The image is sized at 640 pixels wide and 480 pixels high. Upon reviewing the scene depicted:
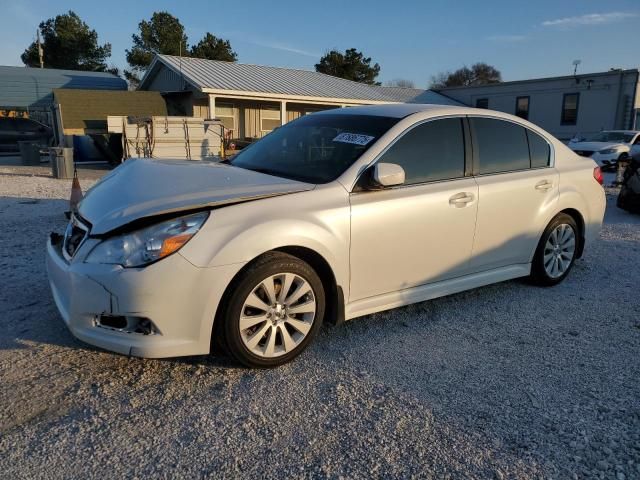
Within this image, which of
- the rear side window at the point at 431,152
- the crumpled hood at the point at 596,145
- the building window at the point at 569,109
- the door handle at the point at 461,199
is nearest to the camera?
the rear side window at the point at 431,152

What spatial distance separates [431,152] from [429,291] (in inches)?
42.2

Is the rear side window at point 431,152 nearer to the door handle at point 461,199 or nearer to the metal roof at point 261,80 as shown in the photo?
the door handle at point 461,199

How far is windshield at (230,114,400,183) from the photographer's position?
141 inches

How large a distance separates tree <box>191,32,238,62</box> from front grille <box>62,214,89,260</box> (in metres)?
40.9

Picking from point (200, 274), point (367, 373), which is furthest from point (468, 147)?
point (200, 274)

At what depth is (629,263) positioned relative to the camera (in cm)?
576

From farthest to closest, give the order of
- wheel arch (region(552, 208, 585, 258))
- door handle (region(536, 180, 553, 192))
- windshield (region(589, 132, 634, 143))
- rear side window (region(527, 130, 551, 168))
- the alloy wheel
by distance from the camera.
Answer: windshield (region(589, 132, 634, 143)) < wheel arch (region(552, 208, 585, 258)) < rear side window (region(527, 130, 551, 168)) < door handle (region(536, 180, 553, 192)) < the alloy wheel

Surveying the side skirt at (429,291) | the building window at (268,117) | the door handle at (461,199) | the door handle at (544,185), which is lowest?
the side skirt at (429,291)

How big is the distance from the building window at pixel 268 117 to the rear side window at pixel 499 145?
61.8 feet

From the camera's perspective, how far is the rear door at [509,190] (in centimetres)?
409

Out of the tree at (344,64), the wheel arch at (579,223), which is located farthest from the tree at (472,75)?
the wheel arch at (579,223)

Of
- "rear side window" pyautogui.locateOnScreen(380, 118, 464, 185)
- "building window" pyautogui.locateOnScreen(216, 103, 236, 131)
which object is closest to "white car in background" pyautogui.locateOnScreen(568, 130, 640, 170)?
"building window" pyautogui.locateOnScreen(216, 103, 236, 131)

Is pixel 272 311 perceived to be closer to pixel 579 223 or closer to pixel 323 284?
pixel 323 284

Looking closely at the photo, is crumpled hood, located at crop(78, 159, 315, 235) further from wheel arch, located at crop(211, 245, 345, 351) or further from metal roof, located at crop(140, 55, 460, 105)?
metal roof, located at crop(140, 55, 460, 105)
